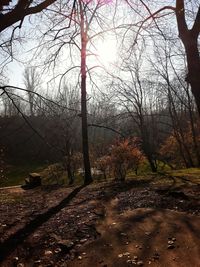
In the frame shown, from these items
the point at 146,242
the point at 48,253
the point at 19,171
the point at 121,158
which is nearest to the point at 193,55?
the point at 146,242

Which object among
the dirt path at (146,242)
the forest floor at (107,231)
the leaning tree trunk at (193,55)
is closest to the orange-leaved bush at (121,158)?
the forest floor at (107,231)

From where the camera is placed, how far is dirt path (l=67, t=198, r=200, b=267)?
216 inches

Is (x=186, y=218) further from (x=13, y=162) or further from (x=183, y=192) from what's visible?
(x=13, y=162)

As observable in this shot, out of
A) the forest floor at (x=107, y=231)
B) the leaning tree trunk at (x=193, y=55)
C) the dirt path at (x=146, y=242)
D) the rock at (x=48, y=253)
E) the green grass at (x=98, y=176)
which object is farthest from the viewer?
the green grass at (x=98, y=176)

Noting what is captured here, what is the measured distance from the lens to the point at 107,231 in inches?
273

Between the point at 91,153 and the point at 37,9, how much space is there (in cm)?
2142

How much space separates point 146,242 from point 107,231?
985mm

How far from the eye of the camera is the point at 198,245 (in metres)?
5.88

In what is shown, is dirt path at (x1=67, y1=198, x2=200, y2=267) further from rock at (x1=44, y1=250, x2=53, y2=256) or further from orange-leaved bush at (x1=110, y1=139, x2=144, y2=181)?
orange-leaved bush at (x1=110, y1=139, x2=144, y2=181)

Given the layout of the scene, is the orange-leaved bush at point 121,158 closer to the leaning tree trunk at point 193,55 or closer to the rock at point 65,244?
the leaning tree trunk at point 193,55

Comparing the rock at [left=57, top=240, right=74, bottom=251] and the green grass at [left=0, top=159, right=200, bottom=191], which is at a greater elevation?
the green grass at [left=0, top=159, right=200, bottom=191]

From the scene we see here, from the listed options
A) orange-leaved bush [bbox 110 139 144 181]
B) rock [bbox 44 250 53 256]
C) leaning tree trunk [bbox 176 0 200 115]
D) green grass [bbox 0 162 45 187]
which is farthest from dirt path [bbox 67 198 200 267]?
green grass [bbox 0 162 45 187]

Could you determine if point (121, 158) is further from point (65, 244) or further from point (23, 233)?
point (65, 244)

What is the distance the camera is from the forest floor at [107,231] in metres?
5.66
